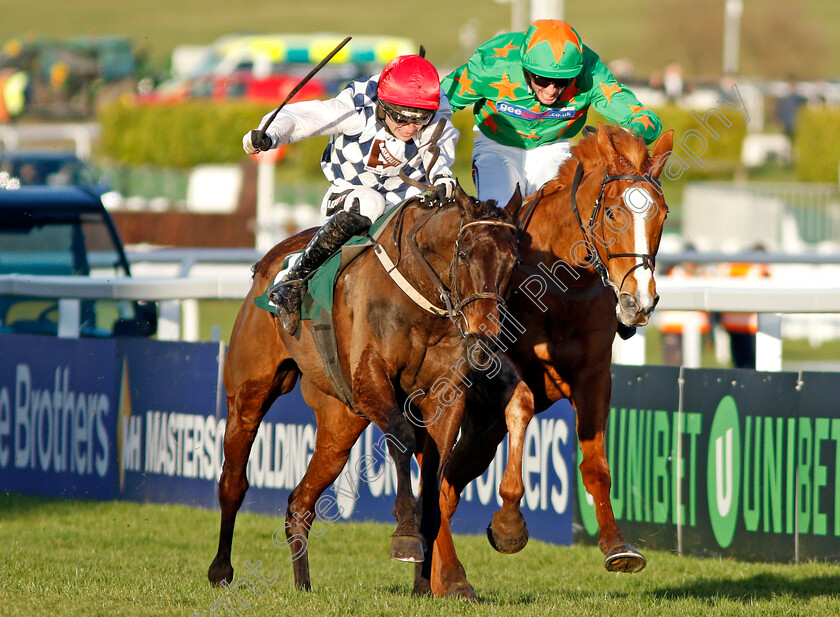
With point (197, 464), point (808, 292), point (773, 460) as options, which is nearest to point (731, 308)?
point (808, 292)

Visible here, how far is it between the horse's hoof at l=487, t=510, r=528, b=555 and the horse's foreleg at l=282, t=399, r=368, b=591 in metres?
1.12

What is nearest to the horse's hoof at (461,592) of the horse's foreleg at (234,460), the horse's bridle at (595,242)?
the horse's bridle at (595,242)

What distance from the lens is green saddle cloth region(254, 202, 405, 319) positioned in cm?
555

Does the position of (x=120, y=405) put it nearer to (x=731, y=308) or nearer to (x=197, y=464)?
(x=197, y=464)

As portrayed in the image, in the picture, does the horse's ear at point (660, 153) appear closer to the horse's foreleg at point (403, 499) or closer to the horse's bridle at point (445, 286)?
the horse's bridle at point (445, 286)

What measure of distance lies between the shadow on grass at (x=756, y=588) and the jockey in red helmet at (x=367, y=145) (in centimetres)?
211

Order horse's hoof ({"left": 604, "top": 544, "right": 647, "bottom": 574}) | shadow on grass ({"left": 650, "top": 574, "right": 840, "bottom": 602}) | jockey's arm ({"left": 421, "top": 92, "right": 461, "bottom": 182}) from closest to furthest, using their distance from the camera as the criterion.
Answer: horse's hoof ({"left": 604, "top": 544, "right": 647, "bottom": 574}) < jockey's arm ({"left": 421, "top": 92, "right": 461, "bottom": 182}) < shadow on grass ({"left": 650, "top": 574, "right": 840, "bottom": 602})

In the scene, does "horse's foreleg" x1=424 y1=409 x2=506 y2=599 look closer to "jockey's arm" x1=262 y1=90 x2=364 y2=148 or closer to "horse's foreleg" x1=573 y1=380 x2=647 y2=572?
"horse's foreleg" x1=573 y1=380 x2=647 y2=572

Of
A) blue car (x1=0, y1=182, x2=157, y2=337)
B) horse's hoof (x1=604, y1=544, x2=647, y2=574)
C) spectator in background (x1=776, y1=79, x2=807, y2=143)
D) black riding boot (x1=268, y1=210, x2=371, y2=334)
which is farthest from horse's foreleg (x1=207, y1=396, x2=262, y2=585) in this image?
spectator in background (x1=776, y1=79, x2=807, y2=143)

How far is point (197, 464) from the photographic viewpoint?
8.12 meters

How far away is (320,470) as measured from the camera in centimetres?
605

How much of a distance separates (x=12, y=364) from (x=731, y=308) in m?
4.57

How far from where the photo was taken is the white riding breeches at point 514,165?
6.16m

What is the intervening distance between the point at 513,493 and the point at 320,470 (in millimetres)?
1239
